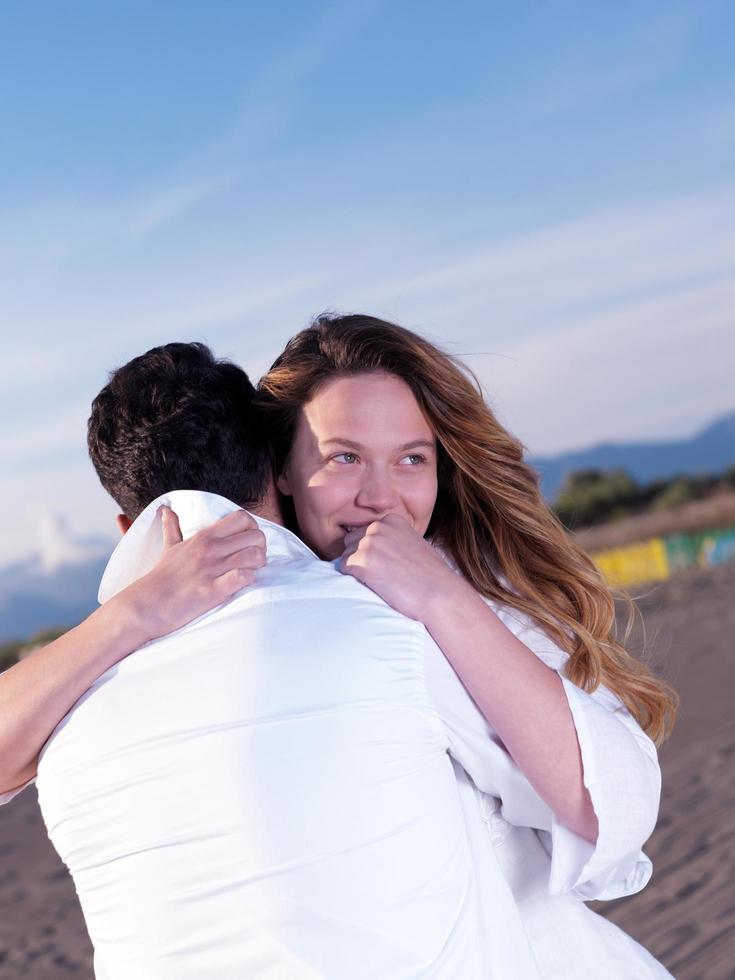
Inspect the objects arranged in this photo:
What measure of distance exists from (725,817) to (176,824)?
249 inches

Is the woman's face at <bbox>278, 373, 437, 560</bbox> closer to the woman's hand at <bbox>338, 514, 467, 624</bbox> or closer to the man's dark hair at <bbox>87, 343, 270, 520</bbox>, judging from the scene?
the man's dark hair at <bbox>87, 343, 270, 520</bbox>

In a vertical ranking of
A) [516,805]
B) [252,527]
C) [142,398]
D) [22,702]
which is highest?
[142,398]

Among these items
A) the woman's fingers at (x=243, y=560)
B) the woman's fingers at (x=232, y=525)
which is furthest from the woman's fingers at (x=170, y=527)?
the woman's fingers at (x=243, y=560)

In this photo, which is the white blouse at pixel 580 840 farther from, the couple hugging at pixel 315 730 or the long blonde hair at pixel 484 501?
the long blonde hair at pixel 484 501

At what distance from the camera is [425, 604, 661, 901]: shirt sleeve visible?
1882mm

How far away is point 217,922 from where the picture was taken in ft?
5.29

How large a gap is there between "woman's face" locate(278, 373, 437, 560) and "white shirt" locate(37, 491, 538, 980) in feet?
2.16

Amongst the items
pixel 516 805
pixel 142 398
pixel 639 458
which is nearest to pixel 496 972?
pixel 516 805

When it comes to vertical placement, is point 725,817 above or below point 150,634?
below

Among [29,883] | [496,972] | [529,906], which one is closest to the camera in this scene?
[496,972]

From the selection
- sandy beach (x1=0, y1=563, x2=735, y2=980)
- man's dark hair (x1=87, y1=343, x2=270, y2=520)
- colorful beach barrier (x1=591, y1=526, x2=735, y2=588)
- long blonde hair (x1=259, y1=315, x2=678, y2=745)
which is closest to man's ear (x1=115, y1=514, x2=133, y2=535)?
man's dark hair (x1=87, y1=343, x2=270, y2=520)

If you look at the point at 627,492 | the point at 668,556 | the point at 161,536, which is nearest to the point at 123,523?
the point at 161,536

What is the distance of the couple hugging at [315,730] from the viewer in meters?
1.60

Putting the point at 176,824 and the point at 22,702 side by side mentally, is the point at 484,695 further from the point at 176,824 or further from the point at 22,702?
the point at 22,702
